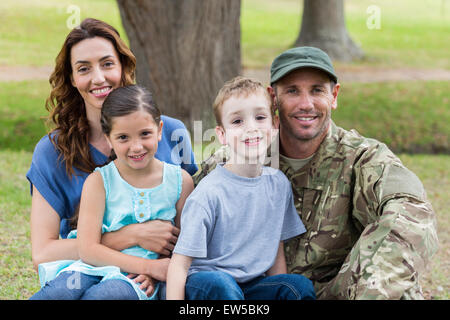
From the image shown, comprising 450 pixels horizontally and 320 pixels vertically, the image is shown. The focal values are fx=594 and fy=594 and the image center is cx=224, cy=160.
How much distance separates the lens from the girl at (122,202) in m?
2.88

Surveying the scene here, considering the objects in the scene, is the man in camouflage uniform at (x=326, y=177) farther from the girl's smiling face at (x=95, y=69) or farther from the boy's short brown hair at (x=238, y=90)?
the girl's smiling face at (x=95, y=69)

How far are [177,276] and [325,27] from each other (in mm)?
14248

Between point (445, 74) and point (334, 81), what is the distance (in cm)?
1341

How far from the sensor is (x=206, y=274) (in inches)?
109

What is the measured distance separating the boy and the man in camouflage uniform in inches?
10.5

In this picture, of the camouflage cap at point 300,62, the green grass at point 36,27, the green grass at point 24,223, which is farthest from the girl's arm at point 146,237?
the green grass at point 36,27

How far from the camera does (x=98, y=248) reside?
9.61 ft

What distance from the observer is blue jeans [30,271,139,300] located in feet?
9.01

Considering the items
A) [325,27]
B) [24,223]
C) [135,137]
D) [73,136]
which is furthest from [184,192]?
[325,27]

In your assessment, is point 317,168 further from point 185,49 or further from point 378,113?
point 378,113

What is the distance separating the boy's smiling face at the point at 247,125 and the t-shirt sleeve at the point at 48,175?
101 cm

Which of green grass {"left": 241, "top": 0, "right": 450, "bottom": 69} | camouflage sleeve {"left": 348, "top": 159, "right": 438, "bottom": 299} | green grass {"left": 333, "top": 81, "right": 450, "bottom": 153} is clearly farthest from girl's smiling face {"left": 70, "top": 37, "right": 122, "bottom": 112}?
green grass {"left": 241, "top": 0, "right": 450, "bottom": 69}
